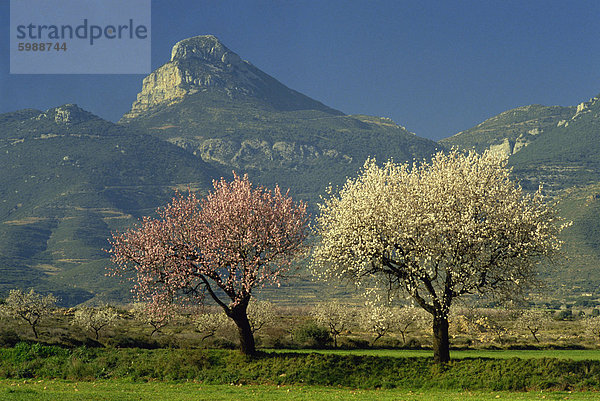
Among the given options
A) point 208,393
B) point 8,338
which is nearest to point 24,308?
point 8,338

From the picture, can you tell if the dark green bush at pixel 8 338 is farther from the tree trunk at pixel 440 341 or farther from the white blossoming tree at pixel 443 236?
the tree trunk at pixel 440 341

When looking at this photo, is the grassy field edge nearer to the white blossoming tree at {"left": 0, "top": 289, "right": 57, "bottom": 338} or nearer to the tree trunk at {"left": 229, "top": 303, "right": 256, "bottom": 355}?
the tree trunk at {"left": 229, "top": 303, "right": 256, "bottom": 355}

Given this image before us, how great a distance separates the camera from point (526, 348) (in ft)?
281

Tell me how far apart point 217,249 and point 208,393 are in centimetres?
1162

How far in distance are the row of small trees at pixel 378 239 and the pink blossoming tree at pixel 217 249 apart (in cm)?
8

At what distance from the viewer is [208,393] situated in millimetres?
38094

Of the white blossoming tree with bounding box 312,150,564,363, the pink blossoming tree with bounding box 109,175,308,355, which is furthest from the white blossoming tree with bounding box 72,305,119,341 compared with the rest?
the white blossoming tree with bounding box 312,150,564,363

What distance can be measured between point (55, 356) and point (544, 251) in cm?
3597

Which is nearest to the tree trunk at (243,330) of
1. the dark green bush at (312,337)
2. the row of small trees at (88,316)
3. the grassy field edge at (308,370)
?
the grassy field edge at (308,370)

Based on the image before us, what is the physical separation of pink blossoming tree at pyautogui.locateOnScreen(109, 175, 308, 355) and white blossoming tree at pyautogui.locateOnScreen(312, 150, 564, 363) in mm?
3572

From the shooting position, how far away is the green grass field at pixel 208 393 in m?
34.5

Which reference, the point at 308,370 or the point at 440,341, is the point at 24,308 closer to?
the point at 308,370

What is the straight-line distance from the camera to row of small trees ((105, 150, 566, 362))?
42.6 metres

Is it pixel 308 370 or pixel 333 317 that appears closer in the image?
pixel 308 370
